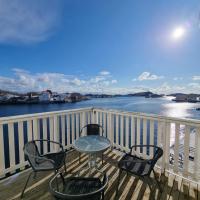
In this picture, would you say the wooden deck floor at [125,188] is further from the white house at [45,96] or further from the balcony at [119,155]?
the white house at [45,96]

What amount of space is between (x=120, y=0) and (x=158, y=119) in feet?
12.7

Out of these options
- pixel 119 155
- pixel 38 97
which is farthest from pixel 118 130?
pixel 38 97

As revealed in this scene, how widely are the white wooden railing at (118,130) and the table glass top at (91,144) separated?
34.1 inches

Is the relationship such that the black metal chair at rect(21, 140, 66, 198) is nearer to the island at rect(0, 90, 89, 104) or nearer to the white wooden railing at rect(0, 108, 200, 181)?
the white wooden railing at rect(0, 108, 200, 181)

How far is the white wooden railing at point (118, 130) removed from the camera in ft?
7.55

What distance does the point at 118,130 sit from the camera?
371cm

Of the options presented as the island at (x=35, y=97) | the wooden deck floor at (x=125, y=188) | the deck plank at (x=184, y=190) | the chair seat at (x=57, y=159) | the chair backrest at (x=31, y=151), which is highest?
the island at (x=35, y=97)

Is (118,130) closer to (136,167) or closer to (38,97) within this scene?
(136,167)

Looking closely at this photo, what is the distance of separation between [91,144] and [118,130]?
1462mm

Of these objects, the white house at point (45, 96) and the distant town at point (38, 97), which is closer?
the distant town at point (38, 97)

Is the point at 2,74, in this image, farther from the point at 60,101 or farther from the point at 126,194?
the point at 126,194

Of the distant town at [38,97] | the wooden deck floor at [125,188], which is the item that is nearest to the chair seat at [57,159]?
the wooden deck floor at [125,188]

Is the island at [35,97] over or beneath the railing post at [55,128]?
over

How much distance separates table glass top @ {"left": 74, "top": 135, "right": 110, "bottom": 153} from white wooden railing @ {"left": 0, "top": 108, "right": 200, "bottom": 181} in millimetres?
865
